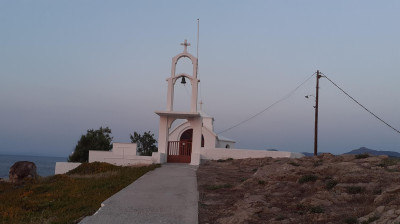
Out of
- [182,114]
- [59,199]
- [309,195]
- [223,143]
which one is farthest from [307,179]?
[223,143]

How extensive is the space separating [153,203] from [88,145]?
26249mm

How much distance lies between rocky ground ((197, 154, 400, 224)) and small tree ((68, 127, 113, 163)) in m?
21.8

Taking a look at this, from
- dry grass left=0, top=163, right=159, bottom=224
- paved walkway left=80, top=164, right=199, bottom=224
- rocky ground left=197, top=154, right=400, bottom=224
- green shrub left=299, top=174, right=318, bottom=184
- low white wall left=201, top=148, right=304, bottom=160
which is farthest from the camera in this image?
low white wall left=201, top=148, right=304, bottom=160

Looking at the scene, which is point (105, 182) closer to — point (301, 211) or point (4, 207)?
point (4, 207)

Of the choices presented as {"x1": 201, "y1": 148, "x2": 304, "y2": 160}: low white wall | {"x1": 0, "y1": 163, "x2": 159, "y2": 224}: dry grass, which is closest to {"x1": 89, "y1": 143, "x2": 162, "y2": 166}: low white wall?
{"x1": 201, "y1": 148, "x2": 304, "y2": 160}: low white wall

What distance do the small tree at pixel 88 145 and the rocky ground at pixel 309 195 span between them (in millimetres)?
21781

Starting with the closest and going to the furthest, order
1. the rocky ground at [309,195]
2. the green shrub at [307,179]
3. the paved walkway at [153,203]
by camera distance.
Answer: the rocky ground at [309,195] → the paved walkway at [153,203] → the green shrub at [307,179]

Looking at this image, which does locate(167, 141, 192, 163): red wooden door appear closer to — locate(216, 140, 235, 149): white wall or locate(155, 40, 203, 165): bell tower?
locate(155, 40, 203, 165): bell tower

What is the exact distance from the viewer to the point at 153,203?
456 inches

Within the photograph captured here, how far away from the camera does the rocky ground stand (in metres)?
9.04

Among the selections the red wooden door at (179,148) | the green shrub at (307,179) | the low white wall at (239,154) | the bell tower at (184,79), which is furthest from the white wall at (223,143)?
the green shrub at (307,179)

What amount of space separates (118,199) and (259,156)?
591 inches

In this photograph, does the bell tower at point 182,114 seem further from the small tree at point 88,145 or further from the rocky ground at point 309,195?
the small tree at point 88,145

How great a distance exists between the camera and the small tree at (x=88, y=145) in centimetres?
3612
